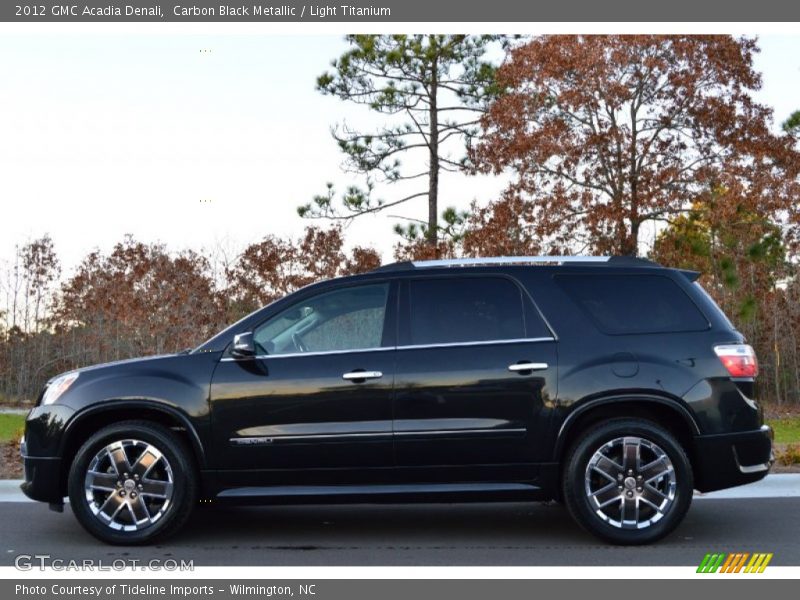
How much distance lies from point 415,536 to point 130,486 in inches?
81.0

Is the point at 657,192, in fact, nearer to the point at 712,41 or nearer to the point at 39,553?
the point at 712,41

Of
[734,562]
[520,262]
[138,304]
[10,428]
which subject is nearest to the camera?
[734,562]

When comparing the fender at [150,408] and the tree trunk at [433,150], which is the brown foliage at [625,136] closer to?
the tree trunk at [433,150]

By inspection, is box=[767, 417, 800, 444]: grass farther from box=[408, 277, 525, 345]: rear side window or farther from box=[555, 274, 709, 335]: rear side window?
box=[408, 277, 525, 345]: rear side window

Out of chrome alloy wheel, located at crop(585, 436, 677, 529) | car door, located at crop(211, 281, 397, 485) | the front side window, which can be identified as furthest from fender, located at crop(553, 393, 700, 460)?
the front side window

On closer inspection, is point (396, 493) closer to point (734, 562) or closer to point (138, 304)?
point (734, 562)

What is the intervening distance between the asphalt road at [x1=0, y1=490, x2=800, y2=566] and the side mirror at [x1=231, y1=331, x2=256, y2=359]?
4.39 ft

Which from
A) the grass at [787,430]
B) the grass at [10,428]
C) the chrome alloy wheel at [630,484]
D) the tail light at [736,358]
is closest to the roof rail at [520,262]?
the tail light at [736,358]

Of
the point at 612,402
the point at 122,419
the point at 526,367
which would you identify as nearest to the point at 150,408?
the point at 122,419

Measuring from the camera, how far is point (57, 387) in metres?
7.79

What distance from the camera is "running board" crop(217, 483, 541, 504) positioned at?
7.40 meters

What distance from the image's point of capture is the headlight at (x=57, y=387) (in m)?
7.75

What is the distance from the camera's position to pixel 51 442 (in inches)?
303

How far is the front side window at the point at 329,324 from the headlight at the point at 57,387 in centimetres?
136
